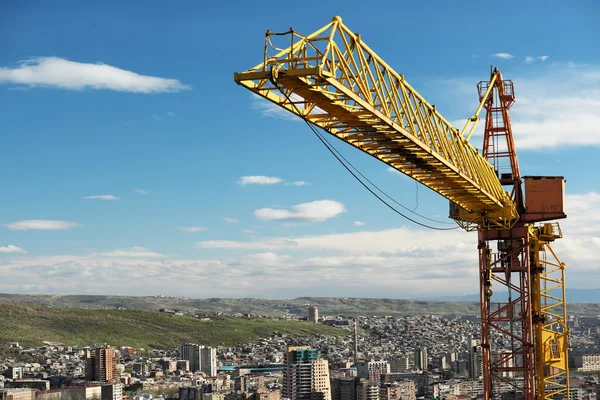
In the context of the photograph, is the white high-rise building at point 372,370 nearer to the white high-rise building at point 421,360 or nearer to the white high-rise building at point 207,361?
the white high-rise building at point 421,360

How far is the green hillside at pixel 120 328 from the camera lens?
511 ft

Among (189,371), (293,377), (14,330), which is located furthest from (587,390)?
(14,330)

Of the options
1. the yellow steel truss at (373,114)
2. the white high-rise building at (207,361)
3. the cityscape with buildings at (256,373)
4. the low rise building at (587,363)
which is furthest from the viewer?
the low rise building at (587,363)

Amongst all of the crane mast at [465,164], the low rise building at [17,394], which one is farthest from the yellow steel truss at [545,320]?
the low rise building at [17,394]

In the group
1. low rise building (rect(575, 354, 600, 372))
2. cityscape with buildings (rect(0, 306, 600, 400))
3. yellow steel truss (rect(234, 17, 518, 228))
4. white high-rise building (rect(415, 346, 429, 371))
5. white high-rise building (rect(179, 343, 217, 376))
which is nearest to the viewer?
yellow steel truss (rect(234, 17, 518, 228))

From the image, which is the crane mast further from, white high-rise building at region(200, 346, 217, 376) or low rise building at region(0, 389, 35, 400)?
white high-rise building at region(200, 346, 217, 376)

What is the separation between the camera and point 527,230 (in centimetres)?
3366

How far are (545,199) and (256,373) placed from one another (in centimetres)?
9720

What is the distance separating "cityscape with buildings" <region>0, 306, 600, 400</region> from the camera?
93.3 m

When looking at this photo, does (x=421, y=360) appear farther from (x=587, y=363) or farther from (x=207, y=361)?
(x=207, y=361)

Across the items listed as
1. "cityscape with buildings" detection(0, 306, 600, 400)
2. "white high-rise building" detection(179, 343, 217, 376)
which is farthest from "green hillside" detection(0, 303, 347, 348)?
"white high-rise building" detection(179, 343, 217, 376)

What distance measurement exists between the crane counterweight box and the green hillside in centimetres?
12303

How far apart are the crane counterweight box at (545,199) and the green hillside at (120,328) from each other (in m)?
123

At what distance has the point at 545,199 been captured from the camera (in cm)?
3388
